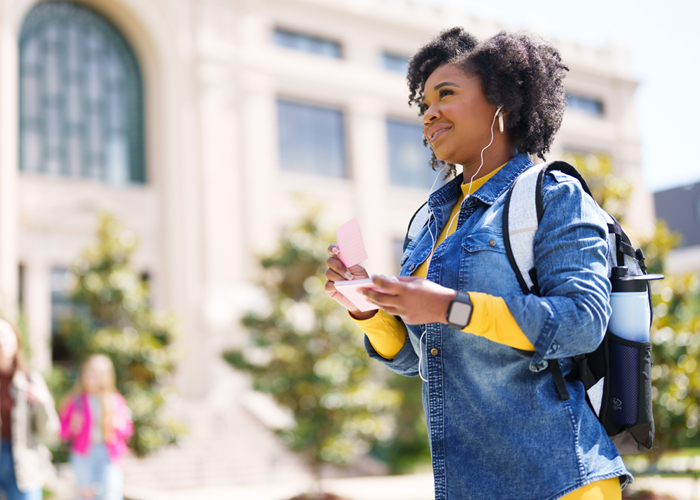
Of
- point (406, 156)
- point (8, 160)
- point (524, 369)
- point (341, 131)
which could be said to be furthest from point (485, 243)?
point (406, 156)

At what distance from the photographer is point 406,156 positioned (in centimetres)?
2667

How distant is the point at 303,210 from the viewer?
45.3 ft

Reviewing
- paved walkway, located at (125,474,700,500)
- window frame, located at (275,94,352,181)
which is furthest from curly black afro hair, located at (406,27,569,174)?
window frame, located at (275,94,352,181)

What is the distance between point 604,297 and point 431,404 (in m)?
0.56

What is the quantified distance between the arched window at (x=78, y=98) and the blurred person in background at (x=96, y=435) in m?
13.3

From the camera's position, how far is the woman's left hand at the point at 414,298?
5.69 ft

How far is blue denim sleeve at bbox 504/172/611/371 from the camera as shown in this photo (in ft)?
5.82

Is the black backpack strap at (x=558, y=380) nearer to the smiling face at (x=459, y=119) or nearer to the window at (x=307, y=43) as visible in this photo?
the smiling face at (x=459, y=119)

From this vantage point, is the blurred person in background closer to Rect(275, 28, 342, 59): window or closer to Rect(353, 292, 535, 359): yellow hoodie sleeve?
Rect(353, 292, 535, 359): yellow hoodie sleeve

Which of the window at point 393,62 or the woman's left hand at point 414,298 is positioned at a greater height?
the window at point 393,62

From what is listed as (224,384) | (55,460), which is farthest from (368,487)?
(224,384)

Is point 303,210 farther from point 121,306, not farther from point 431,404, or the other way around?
point 431,404

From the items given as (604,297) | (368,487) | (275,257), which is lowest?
(368,487)

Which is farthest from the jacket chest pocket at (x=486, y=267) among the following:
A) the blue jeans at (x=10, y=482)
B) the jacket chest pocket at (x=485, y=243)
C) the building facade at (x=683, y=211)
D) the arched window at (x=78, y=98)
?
the building facade at (x=683, y=211)
